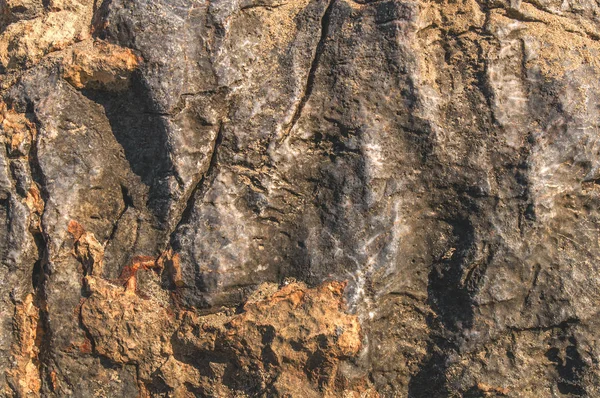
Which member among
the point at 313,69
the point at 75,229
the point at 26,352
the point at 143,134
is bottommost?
the point at 26,352

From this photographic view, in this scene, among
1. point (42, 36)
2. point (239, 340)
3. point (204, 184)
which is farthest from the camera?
point (42, 36)

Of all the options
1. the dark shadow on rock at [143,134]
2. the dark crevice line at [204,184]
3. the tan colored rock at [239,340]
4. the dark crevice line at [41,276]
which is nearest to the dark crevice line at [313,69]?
the dark crevice line at [204,184]

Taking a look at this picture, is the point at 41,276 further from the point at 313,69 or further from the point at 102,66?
the point at 313,69

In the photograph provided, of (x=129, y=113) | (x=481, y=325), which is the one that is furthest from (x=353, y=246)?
(x=129, y=113)

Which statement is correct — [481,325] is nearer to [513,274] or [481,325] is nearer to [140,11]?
[513,274]

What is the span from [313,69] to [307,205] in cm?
52

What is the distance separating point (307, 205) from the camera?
209cm

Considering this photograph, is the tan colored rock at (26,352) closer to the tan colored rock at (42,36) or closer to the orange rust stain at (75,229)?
the orange rust stain at (75,229)

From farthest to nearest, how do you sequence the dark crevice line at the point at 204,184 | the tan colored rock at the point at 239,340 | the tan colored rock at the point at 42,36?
the tan colored rock at the point at 42,36 < the dark crevice line at the point at 204,184 < the tan colored rock at the point at 239,340

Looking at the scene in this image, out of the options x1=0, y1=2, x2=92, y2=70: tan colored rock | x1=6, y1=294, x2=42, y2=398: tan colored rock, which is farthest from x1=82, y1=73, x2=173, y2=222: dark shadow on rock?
x1=6, y1=294, x2=42, y2=398: tan colored rock

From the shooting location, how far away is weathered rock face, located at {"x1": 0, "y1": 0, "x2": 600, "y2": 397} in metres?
2.02

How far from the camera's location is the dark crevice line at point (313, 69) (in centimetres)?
212

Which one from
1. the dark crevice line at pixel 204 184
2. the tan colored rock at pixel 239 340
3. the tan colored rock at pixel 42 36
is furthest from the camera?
the tan colored rock at pixel 42 36

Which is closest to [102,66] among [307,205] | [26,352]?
[307,205]
